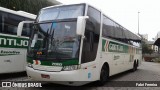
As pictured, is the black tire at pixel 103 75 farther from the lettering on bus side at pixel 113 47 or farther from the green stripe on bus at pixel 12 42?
the green stripe on bus at pixel 12 42

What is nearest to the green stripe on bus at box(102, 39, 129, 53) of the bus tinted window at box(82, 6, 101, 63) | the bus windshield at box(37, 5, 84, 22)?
the bus tinted window at box(82, 6, 101, 63)

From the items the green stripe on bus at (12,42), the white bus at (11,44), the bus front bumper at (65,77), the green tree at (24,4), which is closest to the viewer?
the bus front bumper at (65,77)

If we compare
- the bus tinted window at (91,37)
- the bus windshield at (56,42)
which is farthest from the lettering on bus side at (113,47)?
the bus windshield at (56,42)

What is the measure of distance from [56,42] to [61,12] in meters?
1.24

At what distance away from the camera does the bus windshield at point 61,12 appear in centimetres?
752

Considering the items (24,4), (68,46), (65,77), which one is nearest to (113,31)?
(68,46)

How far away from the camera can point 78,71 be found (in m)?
6.91

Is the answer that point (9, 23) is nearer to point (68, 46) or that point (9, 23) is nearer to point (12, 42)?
point (12, 42)

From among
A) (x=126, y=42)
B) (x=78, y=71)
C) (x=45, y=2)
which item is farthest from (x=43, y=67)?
(x=45, y=2)

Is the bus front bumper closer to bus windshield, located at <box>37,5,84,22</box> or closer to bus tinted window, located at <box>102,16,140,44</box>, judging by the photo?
bus windshield, located at <box>37,5,84,22</box>

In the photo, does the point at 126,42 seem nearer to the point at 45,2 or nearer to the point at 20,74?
the point at 20,74

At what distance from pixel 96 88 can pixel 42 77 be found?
2438 millimetres

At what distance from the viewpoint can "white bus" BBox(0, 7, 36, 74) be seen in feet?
30.1

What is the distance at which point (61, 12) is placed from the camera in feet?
25.6
